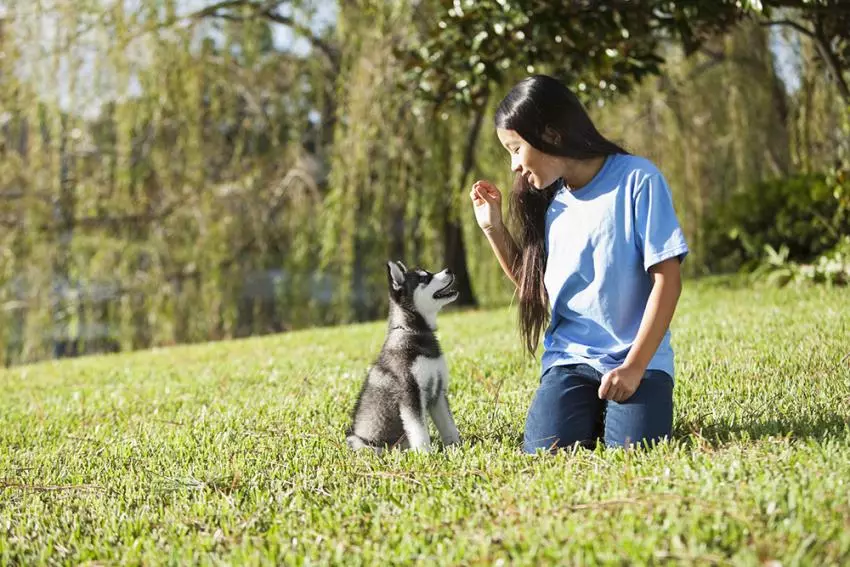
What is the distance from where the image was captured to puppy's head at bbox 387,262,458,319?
3.91 metres

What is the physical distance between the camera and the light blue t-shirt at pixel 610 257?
12.1 feet

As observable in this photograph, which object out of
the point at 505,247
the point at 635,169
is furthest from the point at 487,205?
the point at 635,169

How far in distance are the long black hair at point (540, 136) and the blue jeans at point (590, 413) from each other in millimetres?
442

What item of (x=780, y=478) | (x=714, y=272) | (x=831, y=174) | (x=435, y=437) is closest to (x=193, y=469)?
(x=435, y=437)

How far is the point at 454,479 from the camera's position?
335 centimetres

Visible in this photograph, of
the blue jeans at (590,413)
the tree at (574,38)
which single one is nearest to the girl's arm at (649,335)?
the blue jeans at (590,413)

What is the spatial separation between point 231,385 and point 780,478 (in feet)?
14.2

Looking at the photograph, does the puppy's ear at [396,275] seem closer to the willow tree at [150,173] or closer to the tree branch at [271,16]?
the willow tree at [150,173]

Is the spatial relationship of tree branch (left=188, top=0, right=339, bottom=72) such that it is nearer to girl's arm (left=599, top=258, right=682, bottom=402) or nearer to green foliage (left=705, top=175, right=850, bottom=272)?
green foliage (left=705, top=175, right=850, bottom=272)

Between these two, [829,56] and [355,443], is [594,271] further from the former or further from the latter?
[829,56]

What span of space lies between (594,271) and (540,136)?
0.60 metres

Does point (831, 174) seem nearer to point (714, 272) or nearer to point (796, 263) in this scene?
point (796, 263)

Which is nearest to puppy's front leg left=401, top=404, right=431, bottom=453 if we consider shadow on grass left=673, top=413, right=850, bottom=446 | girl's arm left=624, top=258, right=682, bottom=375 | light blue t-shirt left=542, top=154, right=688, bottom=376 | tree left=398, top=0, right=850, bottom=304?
light blue t-shirt left=542, top=154, right=688, bottom=376

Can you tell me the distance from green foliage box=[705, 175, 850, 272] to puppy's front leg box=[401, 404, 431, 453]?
294 inches
